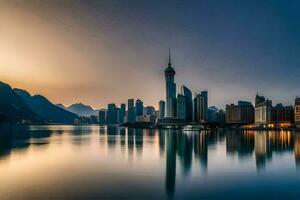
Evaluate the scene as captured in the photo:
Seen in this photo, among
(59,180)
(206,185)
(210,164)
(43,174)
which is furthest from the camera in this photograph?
(210,164)

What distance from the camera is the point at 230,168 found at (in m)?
40.8

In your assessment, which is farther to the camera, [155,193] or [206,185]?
[206,185]

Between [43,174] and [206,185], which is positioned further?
[43,174]

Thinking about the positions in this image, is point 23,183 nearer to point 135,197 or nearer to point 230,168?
point 135,197

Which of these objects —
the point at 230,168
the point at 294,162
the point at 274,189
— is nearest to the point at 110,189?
the point at 274,189

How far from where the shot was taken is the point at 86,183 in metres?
30.2

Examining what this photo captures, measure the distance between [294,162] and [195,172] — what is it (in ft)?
57.3

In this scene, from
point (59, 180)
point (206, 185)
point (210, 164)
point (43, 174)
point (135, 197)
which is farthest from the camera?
point (210, 164)

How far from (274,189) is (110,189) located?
563 inches

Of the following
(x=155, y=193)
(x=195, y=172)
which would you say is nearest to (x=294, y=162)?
(x=195, y=172)

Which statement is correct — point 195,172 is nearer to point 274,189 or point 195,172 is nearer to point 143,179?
point 143,179

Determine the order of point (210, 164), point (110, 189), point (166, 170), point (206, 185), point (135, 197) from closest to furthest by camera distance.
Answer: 1. point (135, 197)
2. point (110, 189)
3. point (206, 185)
4. point (166, 170)
5. point (210, 164)

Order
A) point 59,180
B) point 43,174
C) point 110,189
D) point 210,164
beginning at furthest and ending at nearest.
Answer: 1. point 210,164
2. point 43,174
3. point 59,180
4. point 110,189

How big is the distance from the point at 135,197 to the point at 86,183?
7.18 m
